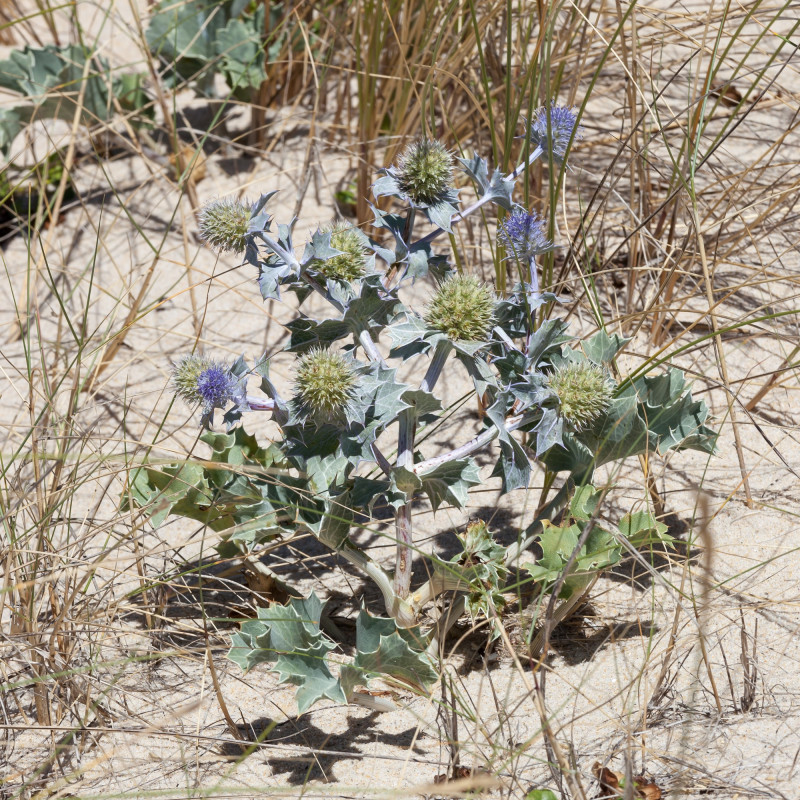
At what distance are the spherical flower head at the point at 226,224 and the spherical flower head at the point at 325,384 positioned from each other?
265mm

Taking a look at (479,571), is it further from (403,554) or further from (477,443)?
(477,443)

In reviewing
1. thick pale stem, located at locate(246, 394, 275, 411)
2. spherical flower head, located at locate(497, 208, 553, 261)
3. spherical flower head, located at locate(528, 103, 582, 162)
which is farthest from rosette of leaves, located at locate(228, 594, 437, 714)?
spherical flower head, located at locate(528, 103, 582, 162)

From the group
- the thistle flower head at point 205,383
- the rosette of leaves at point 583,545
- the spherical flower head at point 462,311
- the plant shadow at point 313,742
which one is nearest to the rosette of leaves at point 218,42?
the thistle flower head at point 205,383

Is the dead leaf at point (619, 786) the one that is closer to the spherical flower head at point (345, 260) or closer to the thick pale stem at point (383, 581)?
the thick pale stem at point (383, 581)

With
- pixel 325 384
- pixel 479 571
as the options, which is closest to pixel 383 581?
pixel 479 571

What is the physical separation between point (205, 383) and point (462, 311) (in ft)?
1.45

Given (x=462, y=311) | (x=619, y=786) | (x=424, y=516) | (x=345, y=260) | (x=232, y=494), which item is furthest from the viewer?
(x=424, y=516)

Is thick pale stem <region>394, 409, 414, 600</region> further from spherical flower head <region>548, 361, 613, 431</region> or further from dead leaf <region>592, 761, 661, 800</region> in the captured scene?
dead leaf <region>592, 761, 661, 800</region>

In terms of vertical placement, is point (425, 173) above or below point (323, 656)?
above

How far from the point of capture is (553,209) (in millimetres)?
1751

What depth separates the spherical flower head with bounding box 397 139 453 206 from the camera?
1.47m

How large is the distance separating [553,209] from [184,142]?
5.80ft

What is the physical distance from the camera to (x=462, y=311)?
1418 millimetres

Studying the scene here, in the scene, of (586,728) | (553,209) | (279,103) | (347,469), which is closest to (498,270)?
(553,209)
